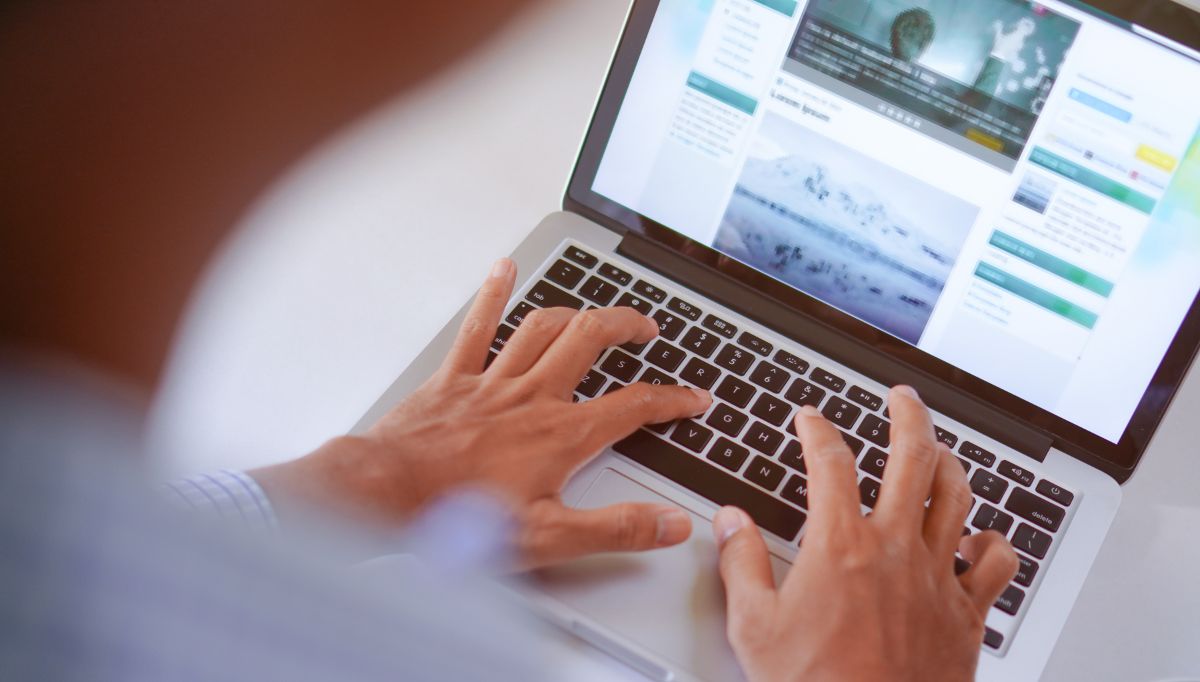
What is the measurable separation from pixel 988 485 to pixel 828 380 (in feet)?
0.46

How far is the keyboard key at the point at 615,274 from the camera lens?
0.82 meters

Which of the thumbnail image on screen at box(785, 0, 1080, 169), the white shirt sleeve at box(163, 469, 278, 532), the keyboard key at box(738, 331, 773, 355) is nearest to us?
the white shirt sleeve at box(163, 469, 278, 532)

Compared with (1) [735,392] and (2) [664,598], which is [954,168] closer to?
(1) [735,392]

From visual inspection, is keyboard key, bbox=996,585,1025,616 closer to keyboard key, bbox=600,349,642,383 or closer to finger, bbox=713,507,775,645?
finger, bbox=713,507,775,645

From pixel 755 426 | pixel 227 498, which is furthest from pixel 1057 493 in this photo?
pixel 227 498

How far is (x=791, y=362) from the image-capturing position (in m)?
0.78

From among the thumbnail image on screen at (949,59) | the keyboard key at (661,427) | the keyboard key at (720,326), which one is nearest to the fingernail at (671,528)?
the keyboard key at (661,427)

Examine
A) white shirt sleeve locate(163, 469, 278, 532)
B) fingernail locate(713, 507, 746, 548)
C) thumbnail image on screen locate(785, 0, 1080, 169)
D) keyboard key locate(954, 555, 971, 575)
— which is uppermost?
thumbnail image on screen locate(785, 0, 1080, 169)

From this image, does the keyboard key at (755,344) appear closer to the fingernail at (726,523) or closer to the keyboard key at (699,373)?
the keyboard key at (699,373)

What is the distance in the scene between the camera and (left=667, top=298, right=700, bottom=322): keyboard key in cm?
80

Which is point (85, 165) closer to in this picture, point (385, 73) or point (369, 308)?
point (385, 73)

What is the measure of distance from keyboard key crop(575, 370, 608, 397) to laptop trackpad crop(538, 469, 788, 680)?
5.5 inches

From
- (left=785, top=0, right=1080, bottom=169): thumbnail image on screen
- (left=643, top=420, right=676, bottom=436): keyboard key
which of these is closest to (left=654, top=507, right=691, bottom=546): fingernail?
(left=643, top=420, right=676, bottom=436): keyboard key

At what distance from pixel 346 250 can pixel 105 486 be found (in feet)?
1.65
